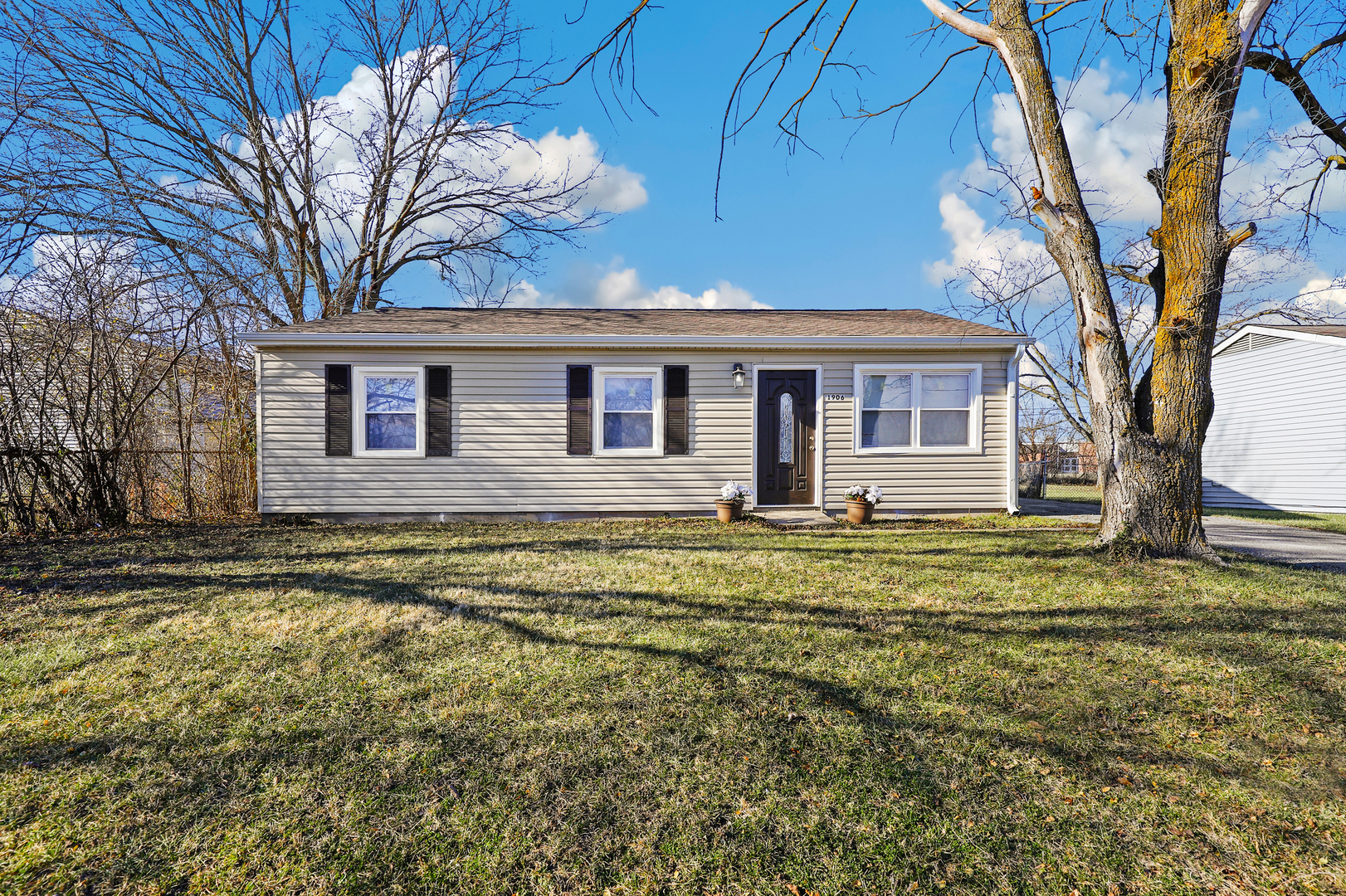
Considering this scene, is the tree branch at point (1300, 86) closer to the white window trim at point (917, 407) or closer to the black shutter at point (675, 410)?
the white window trim at point (917, 407)

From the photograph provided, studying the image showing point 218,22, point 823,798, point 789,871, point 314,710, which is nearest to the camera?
point 789,871

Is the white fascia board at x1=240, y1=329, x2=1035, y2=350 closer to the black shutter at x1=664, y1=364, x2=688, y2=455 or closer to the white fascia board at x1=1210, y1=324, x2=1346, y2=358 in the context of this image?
the black shutter at x1=664, y1=364, x2=688, y2=455

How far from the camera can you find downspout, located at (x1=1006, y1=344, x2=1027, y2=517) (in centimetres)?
898

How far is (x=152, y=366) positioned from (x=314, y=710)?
8444 mm

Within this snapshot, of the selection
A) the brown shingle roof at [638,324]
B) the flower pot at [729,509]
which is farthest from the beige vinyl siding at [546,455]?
the flower pot at [729,509]

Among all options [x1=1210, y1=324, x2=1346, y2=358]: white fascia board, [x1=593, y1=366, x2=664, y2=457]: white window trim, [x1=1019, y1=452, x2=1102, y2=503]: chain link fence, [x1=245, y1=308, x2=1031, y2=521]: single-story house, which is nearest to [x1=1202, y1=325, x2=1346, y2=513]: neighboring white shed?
[x1=1210, y1=324, x2=1346, y2=358]: white fascia board

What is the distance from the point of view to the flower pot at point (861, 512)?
27.8 ft

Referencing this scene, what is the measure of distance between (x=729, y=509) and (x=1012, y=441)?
448cm

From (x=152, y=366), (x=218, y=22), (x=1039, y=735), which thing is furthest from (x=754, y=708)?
(x=218, y=22)

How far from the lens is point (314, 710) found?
2.87 metres

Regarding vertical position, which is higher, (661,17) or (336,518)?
(661,17)

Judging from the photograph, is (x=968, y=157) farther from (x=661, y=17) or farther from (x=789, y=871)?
(x=789, y=871)

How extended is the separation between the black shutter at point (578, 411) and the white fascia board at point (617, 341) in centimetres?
45

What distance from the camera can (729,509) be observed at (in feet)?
28.1
